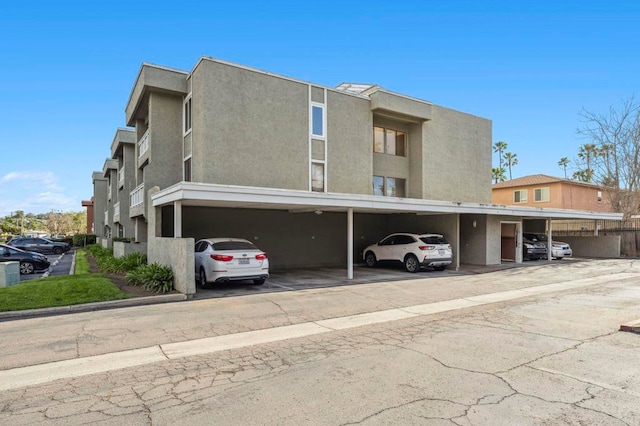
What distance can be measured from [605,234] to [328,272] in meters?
23.7

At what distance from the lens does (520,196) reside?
128 ft

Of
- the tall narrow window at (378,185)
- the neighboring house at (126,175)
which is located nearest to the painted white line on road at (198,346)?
→ the tall narrow window at (378,185)

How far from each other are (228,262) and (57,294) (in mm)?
4458

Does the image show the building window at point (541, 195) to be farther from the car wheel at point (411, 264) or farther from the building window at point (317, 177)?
the building window at point (317, 177)

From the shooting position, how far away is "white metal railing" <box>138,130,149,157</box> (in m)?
19.0

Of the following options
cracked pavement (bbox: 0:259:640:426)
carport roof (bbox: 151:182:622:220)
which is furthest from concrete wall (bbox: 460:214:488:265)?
cracked pavement (bbox: 0:259:640:426)

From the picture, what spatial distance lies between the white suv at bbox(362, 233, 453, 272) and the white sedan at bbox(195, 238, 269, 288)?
7.33 metres

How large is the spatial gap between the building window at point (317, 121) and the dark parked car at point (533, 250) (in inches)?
562

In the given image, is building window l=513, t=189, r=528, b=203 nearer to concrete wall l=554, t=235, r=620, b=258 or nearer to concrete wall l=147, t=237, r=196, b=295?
concrete wall l=554, t=235, r=620, b=258

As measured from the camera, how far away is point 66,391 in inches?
195

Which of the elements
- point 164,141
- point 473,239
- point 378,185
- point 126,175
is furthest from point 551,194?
point 126,175

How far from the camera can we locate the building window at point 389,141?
22312 mm

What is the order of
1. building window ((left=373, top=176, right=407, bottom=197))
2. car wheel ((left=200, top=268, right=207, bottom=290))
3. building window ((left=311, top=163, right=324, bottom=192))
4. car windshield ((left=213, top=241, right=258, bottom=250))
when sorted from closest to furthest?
car windshield ((left=213, top=241, right=258, bottom=250)), car wheel ((left=200, top=268, right=207, bottom=290)), building window ((left=311, top=163, right=324, bottom=192)), building window ((left=373, top=176, right=407, bottom=197))

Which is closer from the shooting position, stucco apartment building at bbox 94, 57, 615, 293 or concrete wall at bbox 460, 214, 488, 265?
stucco apartment building at bbox 94, 57, 615, 293
